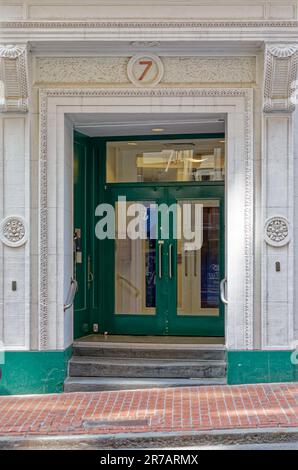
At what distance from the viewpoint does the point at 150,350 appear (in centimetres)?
1102

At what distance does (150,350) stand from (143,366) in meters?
0.34

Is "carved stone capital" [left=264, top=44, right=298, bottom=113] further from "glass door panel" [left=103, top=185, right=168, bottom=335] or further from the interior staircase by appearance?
the interior staircase

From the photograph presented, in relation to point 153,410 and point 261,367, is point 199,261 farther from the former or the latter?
point 153,410

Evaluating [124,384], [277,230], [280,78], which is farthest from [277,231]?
[124,384]

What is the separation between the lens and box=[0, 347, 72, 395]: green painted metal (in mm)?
10367

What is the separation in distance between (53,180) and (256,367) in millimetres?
3788

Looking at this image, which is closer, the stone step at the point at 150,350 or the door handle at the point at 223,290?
the door handle at the point at 223,290

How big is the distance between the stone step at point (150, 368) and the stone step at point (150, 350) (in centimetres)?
9

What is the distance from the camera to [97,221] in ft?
40.2

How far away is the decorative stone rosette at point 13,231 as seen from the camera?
1042 cm

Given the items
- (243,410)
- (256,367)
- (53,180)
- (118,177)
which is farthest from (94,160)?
(243,410)

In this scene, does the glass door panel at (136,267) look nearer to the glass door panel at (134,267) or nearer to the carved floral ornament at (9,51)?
the glass door panel at (134,267)

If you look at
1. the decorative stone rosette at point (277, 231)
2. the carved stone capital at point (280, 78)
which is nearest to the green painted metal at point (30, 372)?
the decorative stone rosette at point (277, 231)

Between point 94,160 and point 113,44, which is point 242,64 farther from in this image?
point 94,160
